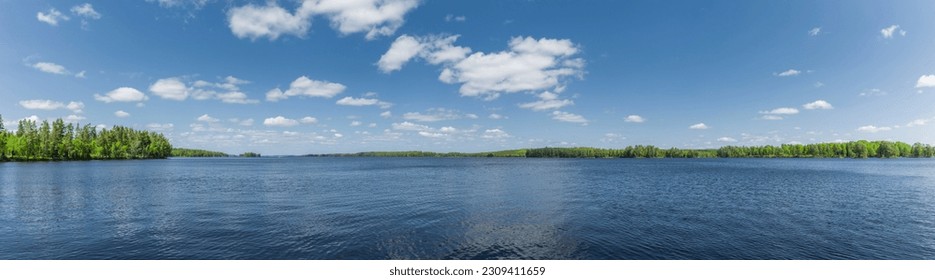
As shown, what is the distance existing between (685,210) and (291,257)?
34.2 metres

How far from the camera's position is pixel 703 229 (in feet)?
96.1

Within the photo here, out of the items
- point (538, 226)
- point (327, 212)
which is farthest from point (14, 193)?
point (538, 226)

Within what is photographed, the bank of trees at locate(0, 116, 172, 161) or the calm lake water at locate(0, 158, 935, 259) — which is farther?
the bank of trees at locate(0, 116, 172, 161)

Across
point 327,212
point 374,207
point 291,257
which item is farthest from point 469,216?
point 291,257

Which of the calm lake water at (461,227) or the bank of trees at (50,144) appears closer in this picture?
the calm lake water at (461,227)

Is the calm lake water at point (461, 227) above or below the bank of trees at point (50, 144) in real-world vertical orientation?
below

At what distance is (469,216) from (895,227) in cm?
3202

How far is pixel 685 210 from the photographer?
1494 inches

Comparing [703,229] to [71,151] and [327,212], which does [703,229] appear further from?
[71,151]

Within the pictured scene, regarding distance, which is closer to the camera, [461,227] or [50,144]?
[461,227]

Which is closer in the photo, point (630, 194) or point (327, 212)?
point (327, 212)

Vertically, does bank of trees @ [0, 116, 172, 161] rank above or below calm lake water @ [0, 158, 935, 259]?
above

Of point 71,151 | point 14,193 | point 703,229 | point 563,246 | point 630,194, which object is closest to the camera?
point 563,246

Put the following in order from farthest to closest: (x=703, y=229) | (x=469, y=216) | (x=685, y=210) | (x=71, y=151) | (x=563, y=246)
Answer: (x=71, y=151)
(x=685, y=210)
(x=469, y=216)
(x=703, y=229)
(x=563, y=246)
